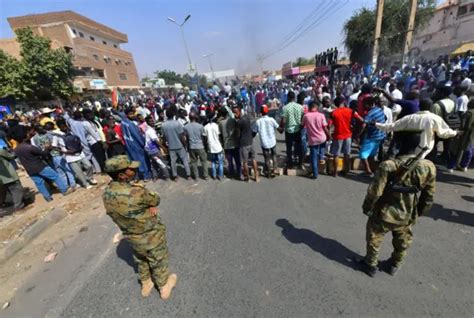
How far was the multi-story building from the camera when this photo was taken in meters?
28.4

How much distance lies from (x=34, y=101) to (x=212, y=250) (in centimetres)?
2749

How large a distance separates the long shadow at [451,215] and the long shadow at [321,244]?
165 centimetres

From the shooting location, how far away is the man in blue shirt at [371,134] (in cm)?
447

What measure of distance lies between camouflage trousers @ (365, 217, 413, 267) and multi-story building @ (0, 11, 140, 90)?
105 feet

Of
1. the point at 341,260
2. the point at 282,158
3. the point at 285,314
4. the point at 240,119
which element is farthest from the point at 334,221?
the point at 282,158

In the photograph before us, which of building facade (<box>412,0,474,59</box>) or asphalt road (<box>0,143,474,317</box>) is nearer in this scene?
asphalt road (<box>0,143,474,317</box>)

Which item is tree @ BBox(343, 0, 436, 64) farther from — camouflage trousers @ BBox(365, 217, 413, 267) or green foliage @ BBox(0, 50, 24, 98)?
green foliage @ BBox(0, 50, 24, 98)

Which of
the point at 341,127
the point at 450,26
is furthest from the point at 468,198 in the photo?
the point at 450,26

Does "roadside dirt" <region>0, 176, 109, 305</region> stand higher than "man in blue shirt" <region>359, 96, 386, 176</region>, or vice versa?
"man in blue shirt" <region>359, 96, 386, 176</region>

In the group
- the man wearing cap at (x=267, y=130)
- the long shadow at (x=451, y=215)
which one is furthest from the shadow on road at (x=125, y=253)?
the long shadow at (x=451, y=215)

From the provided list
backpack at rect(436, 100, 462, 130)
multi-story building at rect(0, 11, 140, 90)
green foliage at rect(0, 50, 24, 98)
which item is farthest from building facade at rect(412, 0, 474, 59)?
multi-story building at rect(0, 11, 140, 90)

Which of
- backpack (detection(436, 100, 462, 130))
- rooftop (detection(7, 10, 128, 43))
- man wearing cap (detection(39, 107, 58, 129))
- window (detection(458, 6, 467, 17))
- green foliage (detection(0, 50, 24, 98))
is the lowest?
backpack (detection(436, 100, 462, 130))

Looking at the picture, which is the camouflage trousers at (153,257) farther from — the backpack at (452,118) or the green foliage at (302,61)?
the green foliage at (302,61)

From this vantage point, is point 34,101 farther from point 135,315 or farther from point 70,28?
point 135,315
